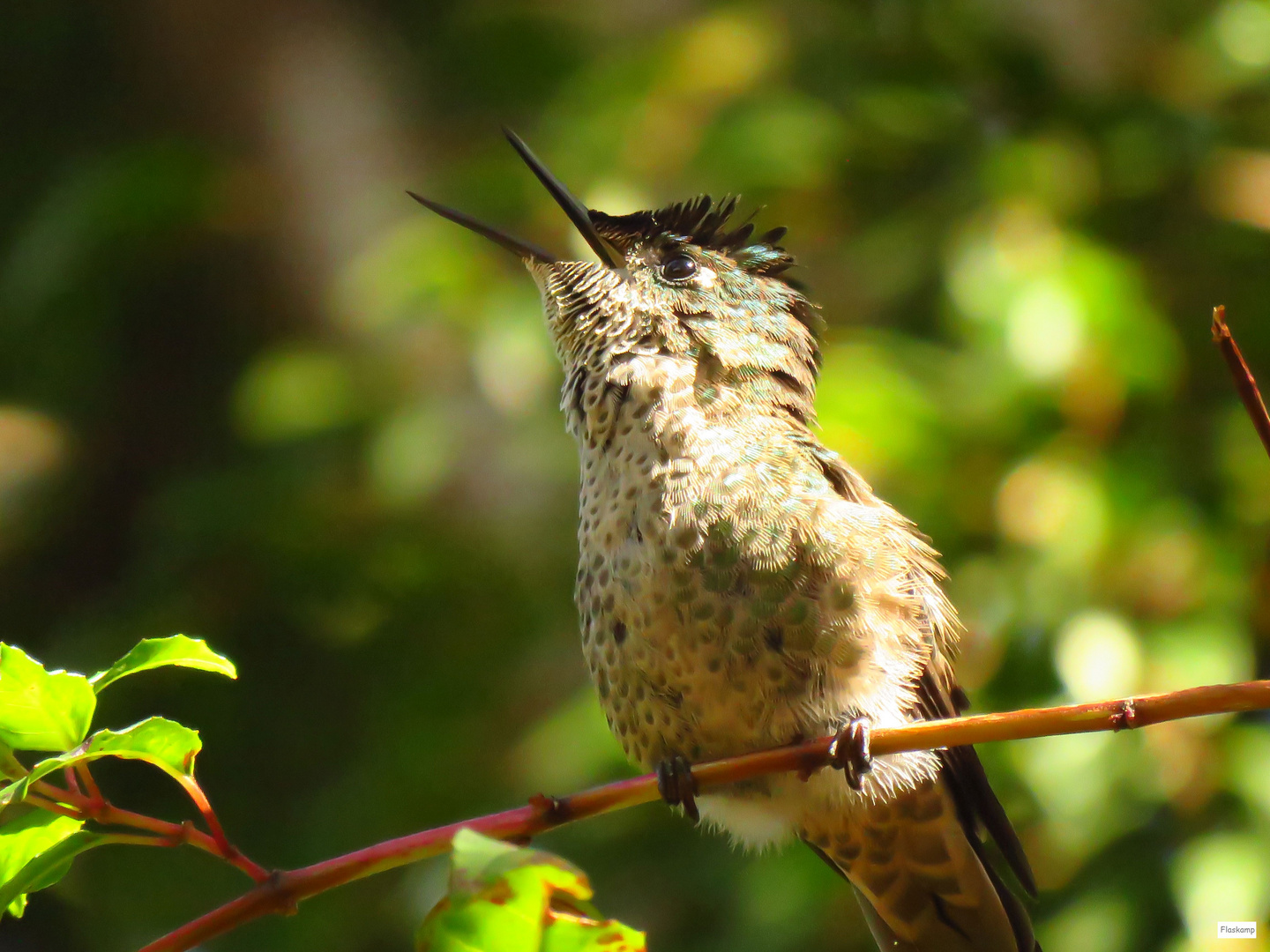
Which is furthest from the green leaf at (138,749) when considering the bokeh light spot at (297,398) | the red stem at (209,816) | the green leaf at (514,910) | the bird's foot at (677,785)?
the bokeh light spot at (297,398)

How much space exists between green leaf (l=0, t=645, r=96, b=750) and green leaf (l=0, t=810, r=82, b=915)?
74mm

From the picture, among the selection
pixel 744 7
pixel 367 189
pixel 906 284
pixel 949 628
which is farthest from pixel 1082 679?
pixel 367 189

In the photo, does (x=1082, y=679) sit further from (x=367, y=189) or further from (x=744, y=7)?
(x=367, y=189)

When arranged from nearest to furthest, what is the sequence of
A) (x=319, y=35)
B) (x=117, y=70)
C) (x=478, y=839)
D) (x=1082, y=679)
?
(x=478, y=839) < (x=1082, y=679) < (x=319, y=35) < (x=117, y=70)

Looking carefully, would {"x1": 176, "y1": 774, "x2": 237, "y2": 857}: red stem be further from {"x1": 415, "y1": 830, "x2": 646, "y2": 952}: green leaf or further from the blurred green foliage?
the blurred green foliage

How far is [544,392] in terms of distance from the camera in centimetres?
362

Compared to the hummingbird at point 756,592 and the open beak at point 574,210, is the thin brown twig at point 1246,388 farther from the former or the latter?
the open beak at point 574,210

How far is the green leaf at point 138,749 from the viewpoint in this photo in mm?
1196

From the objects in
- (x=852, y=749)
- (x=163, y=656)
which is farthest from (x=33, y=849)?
(x=852, y=749)

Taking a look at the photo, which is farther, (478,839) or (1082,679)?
(1082,679)

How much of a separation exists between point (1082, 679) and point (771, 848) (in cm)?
71

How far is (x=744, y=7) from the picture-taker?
15.1ft

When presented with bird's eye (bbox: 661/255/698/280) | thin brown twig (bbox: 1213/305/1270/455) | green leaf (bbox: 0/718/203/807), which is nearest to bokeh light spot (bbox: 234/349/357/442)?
bird's eye (bbox: 661/255/698/280)

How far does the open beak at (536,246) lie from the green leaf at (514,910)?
173cm
